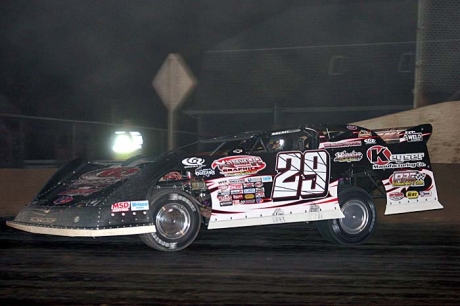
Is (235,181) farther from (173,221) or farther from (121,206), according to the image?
(121,206)

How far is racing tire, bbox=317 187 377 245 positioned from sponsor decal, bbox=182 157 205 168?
1.85 meters

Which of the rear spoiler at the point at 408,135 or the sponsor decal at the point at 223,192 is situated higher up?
the rear spoiler at the point at 408,135

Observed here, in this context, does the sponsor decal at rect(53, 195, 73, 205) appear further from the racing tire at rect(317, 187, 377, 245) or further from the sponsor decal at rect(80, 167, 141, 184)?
the racing tire at rect(317, 187, 377, 245)

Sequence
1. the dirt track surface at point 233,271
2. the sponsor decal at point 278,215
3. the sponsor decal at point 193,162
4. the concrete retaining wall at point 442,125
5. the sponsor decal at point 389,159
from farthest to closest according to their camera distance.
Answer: the concrete retaining wall at point 442,125
the sponsor decal at point 389,159
the sponsor decal at point 278,215
the sponsor decal at point 193,162
the dirt track surface at point 233,271

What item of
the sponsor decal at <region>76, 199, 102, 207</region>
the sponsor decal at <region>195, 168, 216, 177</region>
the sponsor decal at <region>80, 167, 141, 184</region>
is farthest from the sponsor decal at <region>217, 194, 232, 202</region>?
the sponsor decal at <region>76, 199, 102, 207</region>

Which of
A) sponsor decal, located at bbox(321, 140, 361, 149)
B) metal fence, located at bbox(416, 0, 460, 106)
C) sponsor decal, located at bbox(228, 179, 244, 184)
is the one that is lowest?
sponsor decal, located at bbox(228, 179, 244, 184)

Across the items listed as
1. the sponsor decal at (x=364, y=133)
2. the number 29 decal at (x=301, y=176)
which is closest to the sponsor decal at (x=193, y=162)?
the number 29 decal at (x=301, y=176)

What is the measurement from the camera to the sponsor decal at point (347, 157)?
27.5ft

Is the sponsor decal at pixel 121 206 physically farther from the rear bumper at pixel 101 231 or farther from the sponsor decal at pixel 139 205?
the rear bumper at pixel 101 231

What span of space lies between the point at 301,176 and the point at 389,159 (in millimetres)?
1301

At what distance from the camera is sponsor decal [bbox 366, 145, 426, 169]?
8570 millimetres

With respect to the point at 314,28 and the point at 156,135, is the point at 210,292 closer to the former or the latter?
the point at 156,135

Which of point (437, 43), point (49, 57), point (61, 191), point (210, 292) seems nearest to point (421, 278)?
point (210, 292)

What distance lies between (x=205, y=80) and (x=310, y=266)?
82.3 feet
